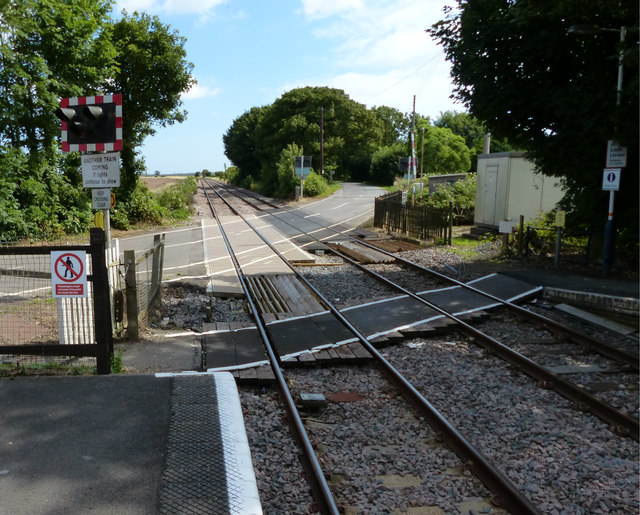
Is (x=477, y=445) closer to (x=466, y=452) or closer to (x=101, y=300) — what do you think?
(x=466, y=452)

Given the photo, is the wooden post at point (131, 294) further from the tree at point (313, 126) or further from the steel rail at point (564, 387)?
the tree at point (313, 126)

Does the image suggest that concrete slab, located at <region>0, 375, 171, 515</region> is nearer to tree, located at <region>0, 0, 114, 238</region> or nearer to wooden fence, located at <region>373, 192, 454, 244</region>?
wooden fence, located at <region>373, 192, 454, 244</region>

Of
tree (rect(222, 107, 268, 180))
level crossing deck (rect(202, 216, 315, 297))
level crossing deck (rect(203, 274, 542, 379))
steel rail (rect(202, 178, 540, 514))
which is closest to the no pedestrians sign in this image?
level crossing deck (rect(203, 274, 542, 379))

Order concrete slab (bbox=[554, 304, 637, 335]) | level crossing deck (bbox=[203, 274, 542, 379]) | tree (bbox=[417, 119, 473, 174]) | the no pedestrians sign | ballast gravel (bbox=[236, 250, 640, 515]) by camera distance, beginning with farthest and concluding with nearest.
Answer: tree (bbox=[417, 119, 473, 174])
concrete slab (bbox=[554, 304, 637, 335])
level crossing deck (bbox=[203, 274, 542, 379])
the no pedestrians sign
ballast gravel (bbox=[236, 250, 640, 515])

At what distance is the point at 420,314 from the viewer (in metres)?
9.56

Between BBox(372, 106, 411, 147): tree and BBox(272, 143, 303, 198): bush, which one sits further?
BBox(372, 106, 411, 147): tree

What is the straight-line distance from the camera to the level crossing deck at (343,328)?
7492 mm

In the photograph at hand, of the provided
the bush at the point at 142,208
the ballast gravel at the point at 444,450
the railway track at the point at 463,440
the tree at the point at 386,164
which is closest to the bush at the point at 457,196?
the bush at the point at 142,208

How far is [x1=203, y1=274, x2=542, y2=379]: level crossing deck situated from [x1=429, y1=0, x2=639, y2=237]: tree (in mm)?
3575

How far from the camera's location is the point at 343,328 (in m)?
8.77

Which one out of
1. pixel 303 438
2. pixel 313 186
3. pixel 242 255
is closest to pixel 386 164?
pixel 313 186

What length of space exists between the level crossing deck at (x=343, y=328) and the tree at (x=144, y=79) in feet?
61.4

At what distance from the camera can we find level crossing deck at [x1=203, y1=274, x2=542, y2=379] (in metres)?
7.49

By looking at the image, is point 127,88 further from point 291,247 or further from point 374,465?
point 374,465
